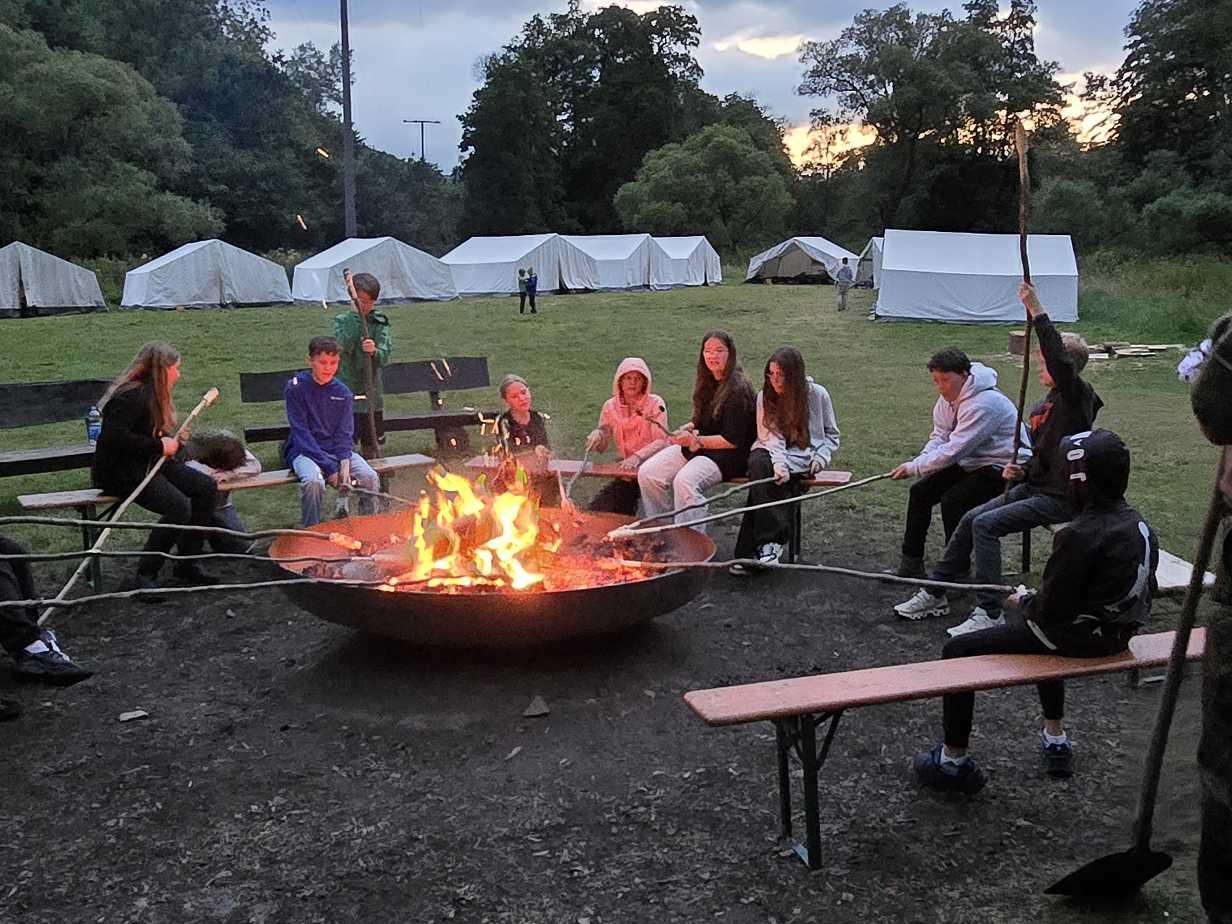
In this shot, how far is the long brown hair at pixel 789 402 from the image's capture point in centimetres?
601

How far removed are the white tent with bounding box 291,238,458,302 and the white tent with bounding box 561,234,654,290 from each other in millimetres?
4894

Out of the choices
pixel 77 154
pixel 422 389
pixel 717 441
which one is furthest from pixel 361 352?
pixel 77 154

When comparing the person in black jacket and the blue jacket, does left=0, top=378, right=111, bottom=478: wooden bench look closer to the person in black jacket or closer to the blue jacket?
the person in black jacket

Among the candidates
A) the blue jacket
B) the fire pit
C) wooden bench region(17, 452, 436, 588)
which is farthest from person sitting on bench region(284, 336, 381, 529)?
the fire pit

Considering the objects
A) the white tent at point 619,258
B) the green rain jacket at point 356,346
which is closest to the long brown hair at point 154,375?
the green rain jacket at point 356,346

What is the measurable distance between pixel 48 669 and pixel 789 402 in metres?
3.98

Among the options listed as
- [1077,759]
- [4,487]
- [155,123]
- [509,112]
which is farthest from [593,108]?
[1077,759]

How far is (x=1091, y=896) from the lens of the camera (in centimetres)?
295

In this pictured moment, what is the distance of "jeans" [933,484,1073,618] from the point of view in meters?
5.03

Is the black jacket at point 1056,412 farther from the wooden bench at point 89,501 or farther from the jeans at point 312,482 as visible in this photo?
the wooden bench at point 89,501

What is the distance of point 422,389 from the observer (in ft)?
32.0

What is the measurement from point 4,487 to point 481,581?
5441 mm

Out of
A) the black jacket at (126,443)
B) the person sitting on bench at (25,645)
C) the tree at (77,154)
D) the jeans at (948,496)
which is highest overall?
the tree at (77,154)

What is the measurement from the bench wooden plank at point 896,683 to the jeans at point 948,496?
2.05 meters
